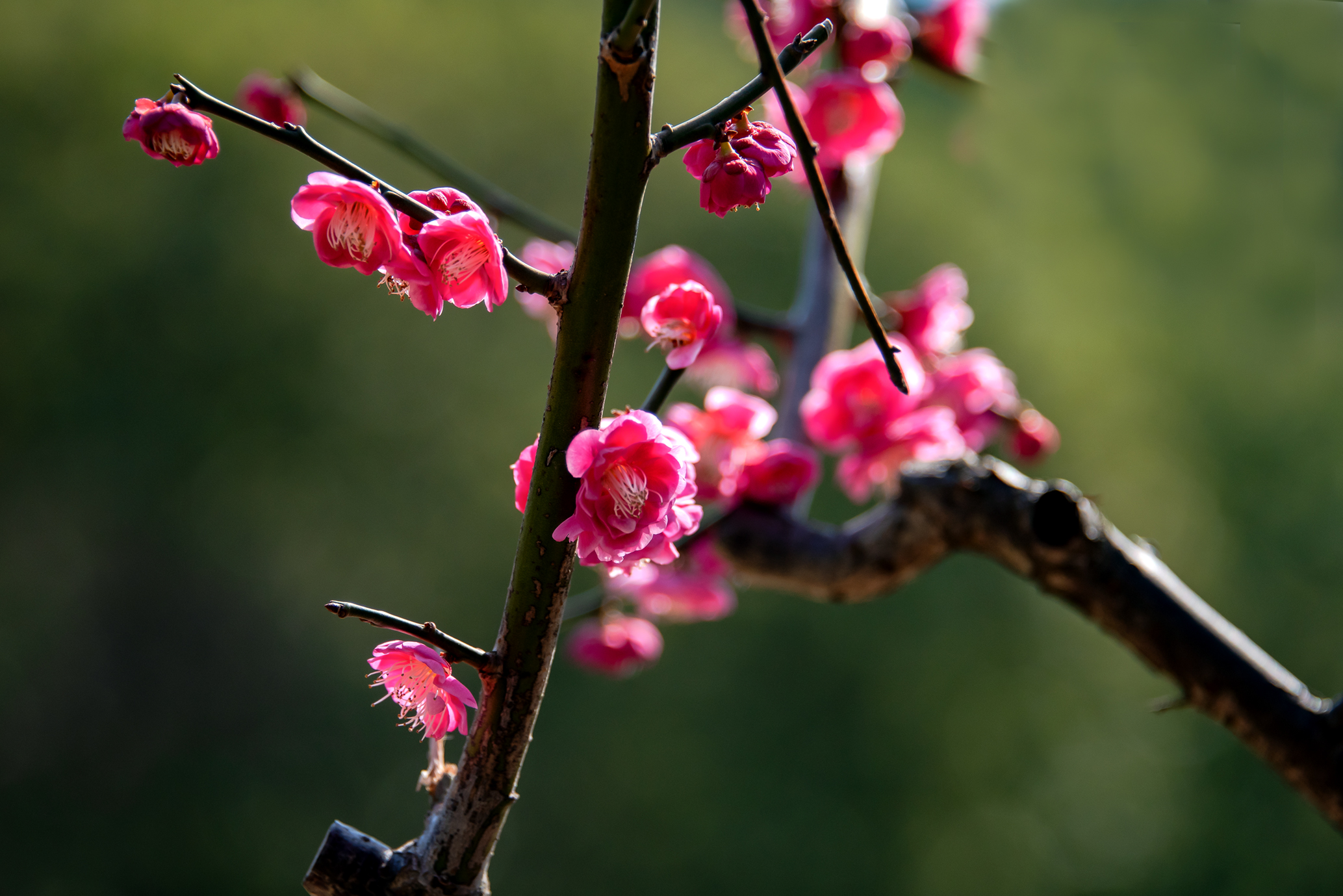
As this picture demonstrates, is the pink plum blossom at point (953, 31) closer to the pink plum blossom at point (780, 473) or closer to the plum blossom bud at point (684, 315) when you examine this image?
the pink plum blossom at point (780, 473)

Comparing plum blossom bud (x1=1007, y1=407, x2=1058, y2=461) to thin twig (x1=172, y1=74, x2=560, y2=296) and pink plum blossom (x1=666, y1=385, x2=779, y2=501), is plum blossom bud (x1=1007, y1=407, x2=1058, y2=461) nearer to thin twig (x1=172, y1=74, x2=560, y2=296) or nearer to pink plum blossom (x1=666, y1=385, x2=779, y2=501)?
pink plum blossom (x1=666, y1=385, x2=779, y2=501)

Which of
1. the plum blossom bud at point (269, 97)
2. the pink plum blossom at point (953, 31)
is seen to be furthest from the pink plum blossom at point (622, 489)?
the pink plum blossom at point (953, 31)

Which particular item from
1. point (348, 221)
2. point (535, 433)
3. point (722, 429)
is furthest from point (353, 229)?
point (535, 433)

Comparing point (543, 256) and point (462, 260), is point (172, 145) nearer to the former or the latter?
point (462, 260)

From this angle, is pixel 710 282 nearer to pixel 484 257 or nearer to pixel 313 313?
pixel 484 257

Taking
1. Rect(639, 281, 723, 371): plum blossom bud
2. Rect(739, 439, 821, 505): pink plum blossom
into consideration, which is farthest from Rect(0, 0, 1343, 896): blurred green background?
Rect(639, 281, 723, 371): plum blossom bud

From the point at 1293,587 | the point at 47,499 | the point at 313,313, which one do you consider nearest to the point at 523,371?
the point at 313,313
